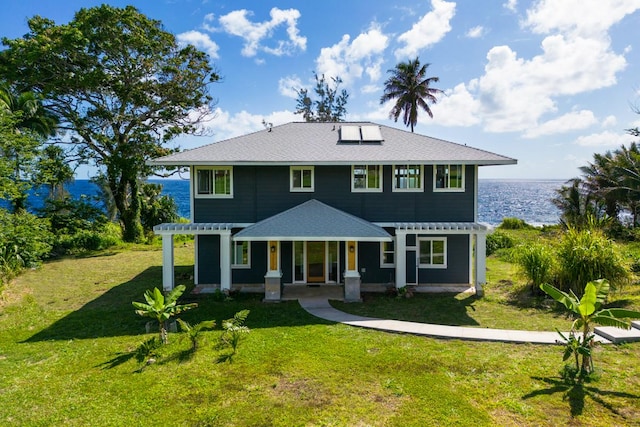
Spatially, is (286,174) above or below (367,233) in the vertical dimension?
above

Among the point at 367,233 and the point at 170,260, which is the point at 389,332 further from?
the point at 170,260

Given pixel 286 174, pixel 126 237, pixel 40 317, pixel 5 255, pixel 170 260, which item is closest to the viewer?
pixel 40 317

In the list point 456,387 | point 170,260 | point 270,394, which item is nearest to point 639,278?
point 456,387


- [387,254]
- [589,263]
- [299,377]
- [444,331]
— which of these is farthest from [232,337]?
[589,263]

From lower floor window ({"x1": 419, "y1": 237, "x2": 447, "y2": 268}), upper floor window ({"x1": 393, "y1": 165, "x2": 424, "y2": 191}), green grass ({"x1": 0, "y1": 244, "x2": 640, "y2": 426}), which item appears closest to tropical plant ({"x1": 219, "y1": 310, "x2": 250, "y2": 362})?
green grass ({"x1": 0, "y1": 244, "x2": 640, "y2": 426})

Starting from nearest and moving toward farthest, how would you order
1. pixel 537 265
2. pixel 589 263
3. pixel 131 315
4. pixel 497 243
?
pixel 131 315
pixel 589 263
pixel 537 265
pixel 497 243

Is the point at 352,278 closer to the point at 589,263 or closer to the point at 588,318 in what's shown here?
the point at 588,318

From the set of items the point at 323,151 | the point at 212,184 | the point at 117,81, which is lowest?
the point at 212,184
